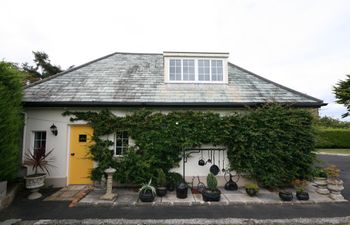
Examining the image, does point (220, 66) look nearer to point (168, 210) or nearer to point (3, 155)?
point (168, 210)

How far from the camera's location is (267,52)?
38.7 feet

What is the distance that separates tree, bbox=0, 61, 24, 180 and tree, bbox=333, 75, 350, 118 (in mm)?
36972

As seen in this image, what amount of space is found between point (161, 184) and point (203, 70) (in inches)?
230

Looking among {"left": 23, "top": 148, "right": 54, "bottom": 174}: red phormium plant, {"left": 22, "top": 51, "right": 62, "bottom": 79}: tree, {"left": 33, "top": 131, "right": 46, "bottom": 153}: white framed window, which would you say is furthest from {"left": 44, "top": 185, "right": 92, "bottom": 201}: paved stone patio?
{"left": 22, "top": 51, "right": 62, "bottom": 79}: tree

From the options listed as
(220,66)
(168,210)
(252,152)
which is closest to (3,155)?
(168,210)

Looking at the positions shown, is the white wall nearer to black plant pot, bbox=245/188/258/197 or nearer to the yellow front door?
the yellow front door

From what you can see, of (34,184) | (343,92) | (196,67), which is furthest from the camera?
(343,92)

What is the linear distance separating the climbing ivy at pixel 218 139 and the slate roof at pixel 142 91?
55 cm

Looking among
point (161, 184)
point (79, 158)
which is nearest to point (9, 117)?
point (79, 158)

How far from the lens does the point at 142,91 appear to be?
7.95m

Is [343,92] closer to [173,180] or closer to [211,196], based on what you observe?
[211,196]

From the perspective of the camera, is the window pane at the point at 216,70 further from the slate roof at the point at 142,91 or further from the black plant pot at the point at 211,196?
the black plant pot at the point at 211,196

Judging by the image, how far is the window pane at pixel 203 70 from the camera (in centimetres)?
900

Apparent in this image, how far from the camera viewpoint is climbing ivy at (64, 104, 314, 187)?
669cm
